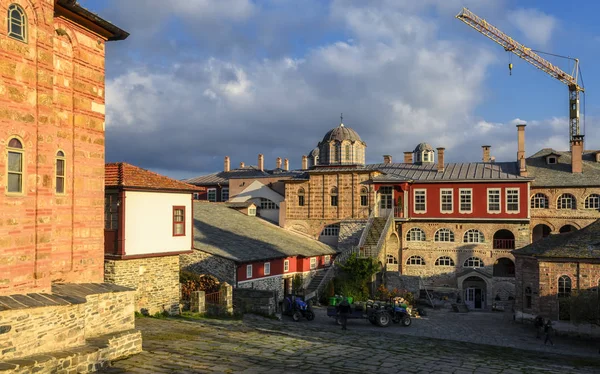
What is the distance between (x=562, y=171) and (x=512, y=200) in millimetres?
5420

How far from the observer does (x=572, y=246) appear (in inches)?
1145

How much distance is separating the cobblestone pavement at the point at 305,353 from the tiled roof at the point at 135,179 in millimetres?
5466

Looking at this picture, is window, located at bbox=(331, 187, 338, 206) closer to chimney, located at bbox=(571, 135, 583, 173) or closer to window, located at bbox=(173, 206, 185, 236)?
chimney, located at bbox=(571, 135, 583, 173)

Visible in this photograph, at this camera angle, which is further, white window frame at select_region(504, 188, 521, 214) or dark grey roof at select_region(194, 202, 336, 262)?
white window frame at select_region(504, 188, 521, 214)

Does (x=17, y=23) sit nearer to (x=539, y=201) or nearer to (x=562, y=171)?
(x=539, y=201)

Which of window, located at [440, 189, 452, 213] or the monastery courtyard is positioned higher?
window, located at [440, 189, 452, 213]

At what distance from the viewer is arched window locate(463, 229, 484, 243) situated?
4269 cm

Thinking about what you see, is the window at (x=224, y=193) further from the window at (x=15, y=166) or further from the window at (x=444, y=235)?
the window at (x=15, y=166)

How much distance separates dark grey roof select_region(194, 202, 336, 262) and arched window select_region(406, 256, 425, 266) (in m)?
7.16

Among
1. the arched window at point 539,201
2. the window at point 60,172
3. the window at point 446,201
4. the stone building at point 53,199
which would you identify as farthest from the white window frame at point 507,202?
the window at point 60,172

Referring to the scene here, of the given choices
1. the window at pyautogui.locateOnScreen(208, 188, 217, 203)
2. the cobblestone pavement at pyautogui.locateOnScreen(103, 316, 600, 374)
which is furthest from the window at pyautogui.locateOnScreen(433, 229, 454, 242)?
the window at pyautogui.locateOnScreen(208, 188, 217, 203)

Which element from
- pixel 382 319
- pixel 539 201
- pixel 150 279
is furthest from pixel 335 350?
pixel 539 201

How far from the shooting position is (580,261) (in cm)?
2838

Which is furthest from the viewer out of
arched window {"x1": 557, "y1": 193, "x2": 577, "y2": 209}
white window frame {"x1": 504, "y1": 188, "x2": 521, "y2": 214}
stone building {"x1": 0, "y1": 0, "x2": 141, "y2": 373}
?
arched window {"x1": 557, "y1": 193, "x2": 577, "y2": 209}
